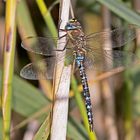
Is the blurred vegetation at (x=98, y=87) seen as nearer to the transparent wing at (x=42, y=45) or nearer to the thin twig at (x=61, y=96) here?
the transparent wing at (x=42, y=45)

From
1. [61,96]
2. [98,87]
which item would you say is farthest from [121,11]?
[98,87]

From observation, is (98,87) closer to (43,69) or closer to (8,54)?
(43,69)

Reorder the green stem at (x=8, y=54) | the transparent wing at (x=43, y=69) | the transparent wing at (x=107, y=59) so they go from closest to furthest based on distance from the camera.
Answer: the green stem at (x=8, y=54) < the transparent wing at (x=43, y=69) < the transparent wing at (x=107, y=59)

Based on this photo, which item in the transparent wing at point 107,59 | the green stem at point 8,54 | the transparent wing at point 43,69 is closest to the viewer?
the green stem at point 8,54

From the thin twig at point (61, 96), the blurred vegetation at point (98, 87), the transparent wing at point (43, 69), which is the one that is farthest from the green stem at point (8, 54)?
the blurred vegetation at point (98, 87)

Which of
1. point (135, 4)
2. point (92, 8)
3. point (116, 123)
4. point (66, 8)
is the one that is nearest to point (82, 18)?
point (92, 8)

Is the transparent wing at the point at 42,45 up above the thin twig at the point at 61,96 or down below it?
above

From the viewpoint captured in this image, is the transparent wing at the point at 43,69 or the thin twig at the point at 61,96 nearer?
the thin twig at the point at 61,96

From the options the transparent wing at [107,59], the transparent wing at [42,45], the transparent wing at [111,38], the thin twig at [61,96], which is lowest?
the thin twig at [61,96]
